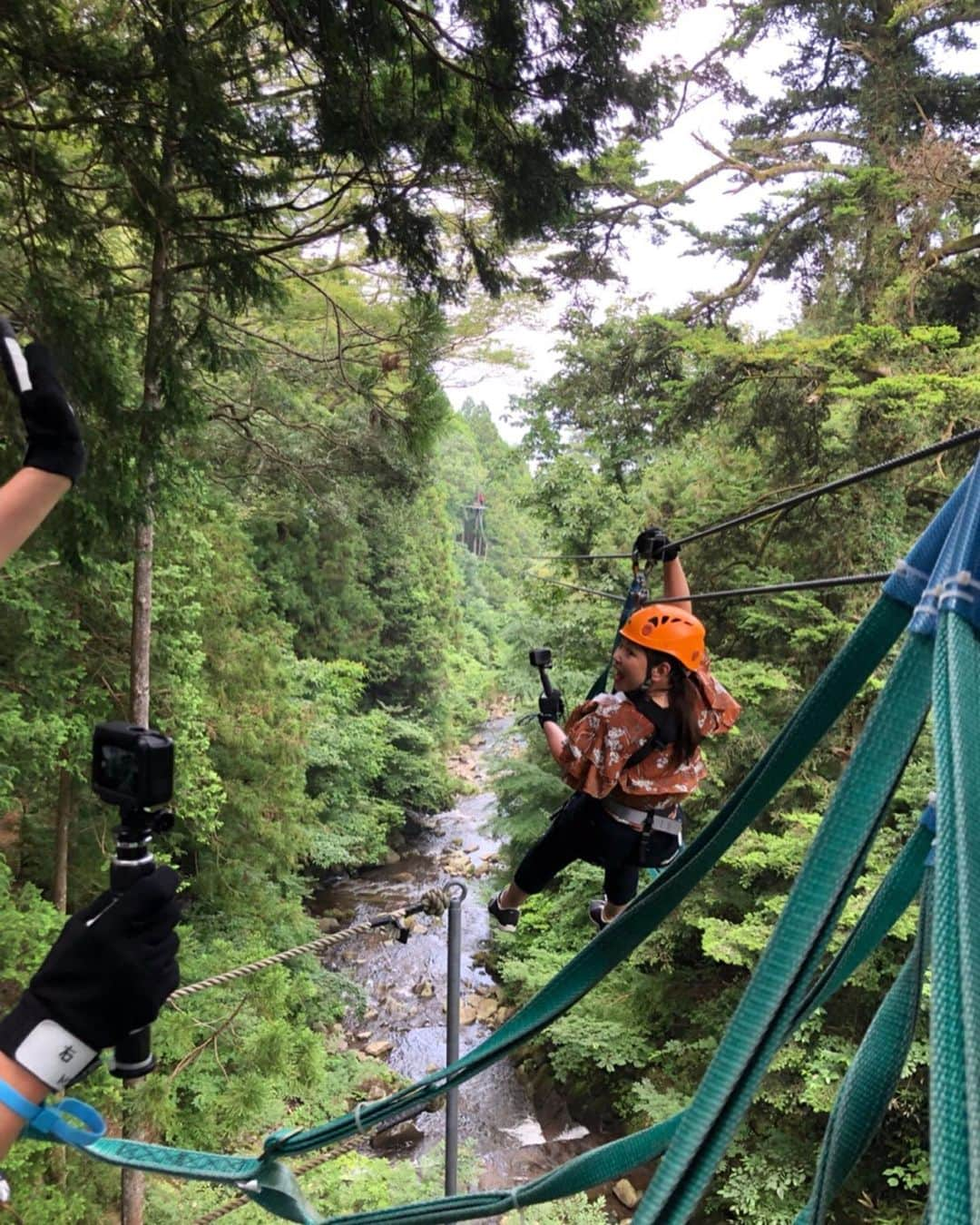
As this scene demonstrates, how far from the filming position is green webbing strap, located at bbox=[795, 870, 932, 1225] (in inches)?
37.8

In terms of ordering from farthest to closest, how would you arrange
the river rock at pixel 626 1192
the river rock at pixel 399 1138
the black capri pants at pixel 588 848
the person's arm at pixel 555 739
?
the river rock at pixel 399 1138 → the river rock at pixel 626 1192 → the black capri pants at pixel 588 848 → the person's arm at pixel 555 739

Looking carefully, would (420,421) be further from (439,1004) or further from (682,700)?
(439,1004)

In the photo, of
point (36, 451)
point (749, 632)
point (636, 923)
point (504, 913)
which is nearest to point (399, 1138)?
point (504, 913)

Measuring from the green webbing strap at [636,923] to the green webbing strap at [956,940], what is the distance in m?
0.11

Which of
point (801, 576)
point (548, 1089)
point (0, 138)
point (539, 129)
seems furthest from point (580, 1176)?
point (548, 1089)

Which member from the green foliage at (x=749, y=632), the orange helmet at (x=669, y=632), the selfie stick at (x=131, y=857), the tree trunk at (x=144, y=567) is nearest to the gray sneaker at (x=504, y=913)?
the orange helmet at (x=669, y=632)

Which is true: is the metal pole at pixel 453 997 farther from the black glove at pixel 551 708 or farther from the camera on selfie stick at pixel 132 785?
the camera on selfie stick at pixel 132 785

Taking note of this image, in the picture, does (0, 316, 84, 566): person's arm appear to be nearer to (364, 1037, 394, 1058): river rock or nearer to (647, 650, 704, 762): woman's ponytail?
(647, 650, 704, 762): woman's ponytail

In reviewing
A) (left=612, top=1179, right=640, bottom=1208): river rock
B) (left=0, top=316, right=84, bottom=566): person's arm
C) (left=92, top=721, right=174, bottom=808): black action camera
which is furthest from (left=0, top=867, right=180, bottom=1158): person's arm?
(left=612, top=1179, right=640, bottom=1208): river rock

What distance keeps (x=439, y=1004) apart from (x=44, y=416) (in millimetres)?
10527

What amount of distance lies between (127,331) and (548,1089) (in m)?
8.80

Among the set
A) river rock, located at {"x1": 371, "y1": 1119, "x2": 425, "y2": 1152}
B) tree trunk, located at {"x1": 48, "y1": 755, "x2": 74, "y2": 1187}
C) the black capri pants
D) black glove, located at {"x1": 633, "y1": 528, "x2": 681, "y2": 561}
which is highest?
black glove, located at {"x1": 633, "y1": 528, "x2": 681, "y2": 561}

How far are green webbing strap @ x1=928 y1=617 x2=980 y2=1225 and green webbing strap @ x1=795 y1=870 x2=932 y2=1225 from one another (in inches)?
17.2

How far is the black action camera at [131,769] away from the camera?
86 cm
